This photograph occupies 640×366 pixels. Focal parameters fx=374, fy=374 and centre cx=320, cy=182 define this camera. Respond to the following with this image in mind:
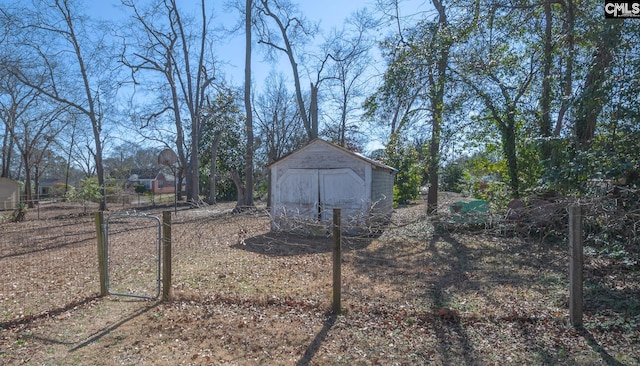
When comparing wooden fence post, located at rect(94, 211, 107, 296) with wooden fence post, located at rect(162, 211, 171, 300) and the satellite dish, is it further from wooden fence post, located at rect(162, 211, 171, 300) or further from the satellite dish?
the satellite dish

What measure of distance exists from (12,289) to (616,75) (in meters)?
10.5

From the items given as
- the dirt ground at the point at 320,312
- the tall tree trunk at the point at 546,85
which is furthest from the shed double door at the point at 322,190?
the tall tree trunk at the point at 546,85

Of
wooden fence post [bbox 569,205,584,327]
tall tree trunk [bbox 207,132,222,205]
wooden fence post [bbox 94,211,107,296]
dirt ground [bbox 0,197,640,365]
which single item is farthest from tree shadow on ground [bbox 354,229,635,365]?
tall tree trunk [bbox 207,132,222,205]

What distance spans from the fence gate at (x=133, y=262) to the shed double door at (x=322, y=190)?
13.8ft

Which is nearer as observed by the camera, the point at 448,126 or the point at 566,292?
the point at 566,292

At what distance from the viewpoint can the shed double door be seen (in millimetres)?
11281

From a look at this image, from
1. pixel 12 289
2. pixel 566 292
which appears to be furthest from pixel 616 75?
pixel 12 289

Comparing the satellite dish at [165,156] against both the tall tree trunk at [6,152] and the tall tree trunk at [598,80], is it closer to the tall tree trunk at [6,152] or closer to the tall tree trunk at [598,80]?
the tall tree trunk at [6,152]

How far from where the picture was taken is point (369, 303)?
5113 mm

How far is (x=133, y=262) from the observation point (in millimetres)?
7941

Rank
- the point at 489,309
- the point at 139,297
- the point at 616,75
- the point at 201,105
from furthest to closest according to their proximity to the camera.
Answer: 1. the point at 201,105
2. the point at 616,75
3. the point at 139,297
4. the point at 489,309

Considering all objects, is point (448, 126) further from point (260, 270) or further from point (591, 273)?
point (260, 270)

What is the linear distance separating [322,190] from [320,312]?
6969mm

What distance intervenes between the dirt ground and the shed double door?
10.4 feet
